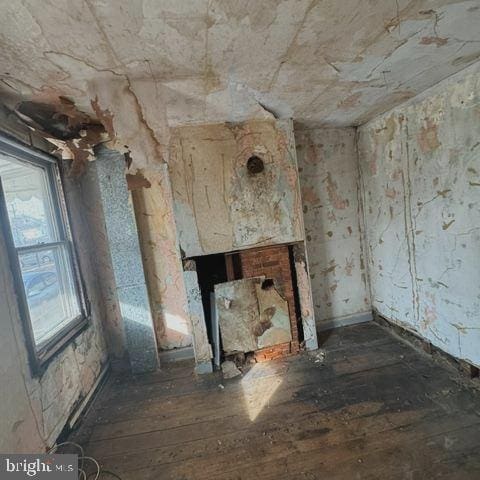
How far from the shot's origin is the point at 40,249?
215 centimetres

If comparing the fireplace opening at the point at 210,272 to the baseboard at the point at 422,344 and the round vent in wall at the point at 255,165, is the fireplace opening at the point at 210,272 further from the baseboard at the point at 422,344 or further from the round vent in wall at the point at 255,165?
the baseboard at the point at 422,344

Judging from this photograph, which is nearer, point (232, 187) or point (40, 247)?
point (40, 247)

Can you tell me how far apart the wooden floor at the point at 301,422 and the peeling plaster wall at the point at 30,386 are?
278mm

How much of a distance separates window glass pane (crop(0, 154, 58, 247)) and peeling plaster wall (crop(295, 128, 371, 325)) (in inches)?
100

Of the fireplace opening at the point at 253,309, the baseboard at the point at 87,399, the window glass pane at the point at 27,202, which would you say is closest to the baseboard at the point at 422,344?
the fireplace opening at the point at 253,309

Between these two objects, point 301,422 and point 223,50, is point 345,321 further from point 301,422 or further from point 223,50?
point 223,50

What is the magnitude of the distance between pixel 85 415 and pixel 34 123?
237cm

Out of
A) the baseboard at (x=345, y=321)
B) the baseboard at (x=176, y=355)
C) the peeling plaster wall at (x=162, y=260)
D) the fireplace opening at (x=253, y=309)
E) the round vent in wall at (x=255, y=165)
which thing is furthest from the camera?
the baseboard at (x=345, y=321)

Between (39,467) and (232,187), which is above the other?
(232,187)

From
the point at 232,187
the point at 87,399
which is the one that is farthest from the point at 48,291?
the point at 232,187

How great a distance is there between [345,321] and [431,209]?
1620mm

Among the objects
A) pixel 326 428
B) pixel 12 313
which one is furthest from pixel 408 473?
pixel 12 313

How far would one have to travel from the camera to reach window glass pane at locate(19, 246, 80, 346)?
2004 millimetres

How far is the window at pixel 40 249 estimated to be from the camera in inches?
71.1
